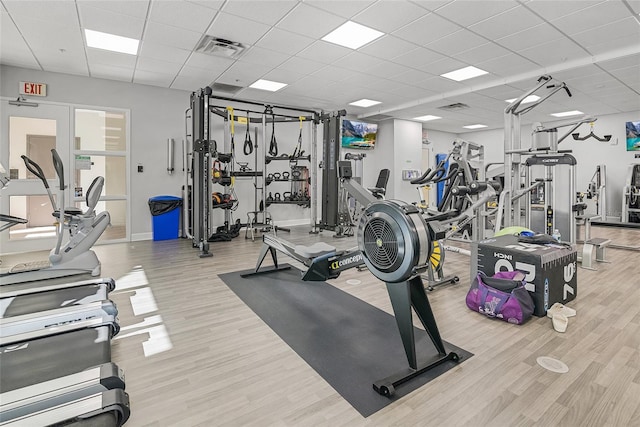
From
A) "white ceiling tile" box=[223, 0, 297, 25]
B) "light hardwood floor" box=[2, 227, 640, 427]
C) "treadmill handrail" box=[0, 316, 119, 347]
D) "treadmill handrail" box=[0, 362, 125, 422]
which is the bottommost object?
"light hardwood floor" box=[2, 227, 640, 427]

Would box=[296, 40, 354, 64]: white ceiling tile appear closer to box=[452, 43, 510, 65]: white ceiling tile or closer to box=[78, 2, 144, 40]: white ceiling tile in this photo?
box=[452, 43, 510, 65]: white ceiling tile

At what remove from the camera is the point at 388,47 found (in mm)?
4617

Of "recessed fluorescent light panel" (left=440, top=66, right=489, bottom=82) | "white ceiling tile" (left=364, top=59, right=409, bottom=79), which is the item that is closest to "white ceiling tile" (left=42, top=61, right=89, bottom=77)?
"white ceiling tile" (left=364, top=59, right=409, bottom=79)

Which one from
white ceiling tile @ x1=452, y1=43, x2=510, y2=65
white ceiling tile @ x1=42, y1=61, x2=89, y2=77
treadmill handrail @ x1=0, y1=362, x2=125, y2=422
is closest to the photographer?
treadmill handrail @ x1=0, y1=362, x2=125, y2=422

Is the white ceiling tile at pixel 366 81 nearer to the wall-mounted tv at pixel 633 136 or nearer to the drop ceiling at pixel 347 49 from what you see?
the drop ceiling at pixel 347 49

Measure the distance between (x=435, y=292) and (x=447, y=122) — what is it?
7.99 meters

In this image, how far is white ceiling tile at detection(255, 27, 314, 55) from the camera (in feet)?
13.8

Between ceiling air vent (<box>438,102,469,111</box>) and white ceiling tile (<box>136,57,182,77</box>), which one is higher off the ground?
ceiling air vent (<box>438,102,469,111</box>)

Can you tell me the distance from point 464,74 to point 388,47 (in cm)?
201

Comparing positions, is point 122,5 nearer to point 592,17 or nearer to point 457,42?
point 457,42

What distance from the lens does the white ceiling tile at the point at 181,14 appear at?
137 inches

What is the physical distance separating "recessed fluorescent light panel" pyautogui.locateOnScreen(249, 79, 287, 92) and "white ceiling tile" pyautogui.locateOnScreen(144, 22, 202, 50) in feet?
6.03

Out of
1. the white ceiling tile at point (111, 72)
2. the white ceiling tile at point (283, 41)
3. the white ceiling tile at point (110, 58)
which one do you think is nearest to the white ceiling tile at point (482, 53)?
the white ceiling tile at point (283, 41)

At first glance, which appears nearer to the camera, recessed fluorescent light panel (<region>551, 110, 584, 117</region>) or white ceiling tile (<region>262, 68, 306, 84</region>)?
white ceiling tile (<region>262, 68, 306, 84</region>)
